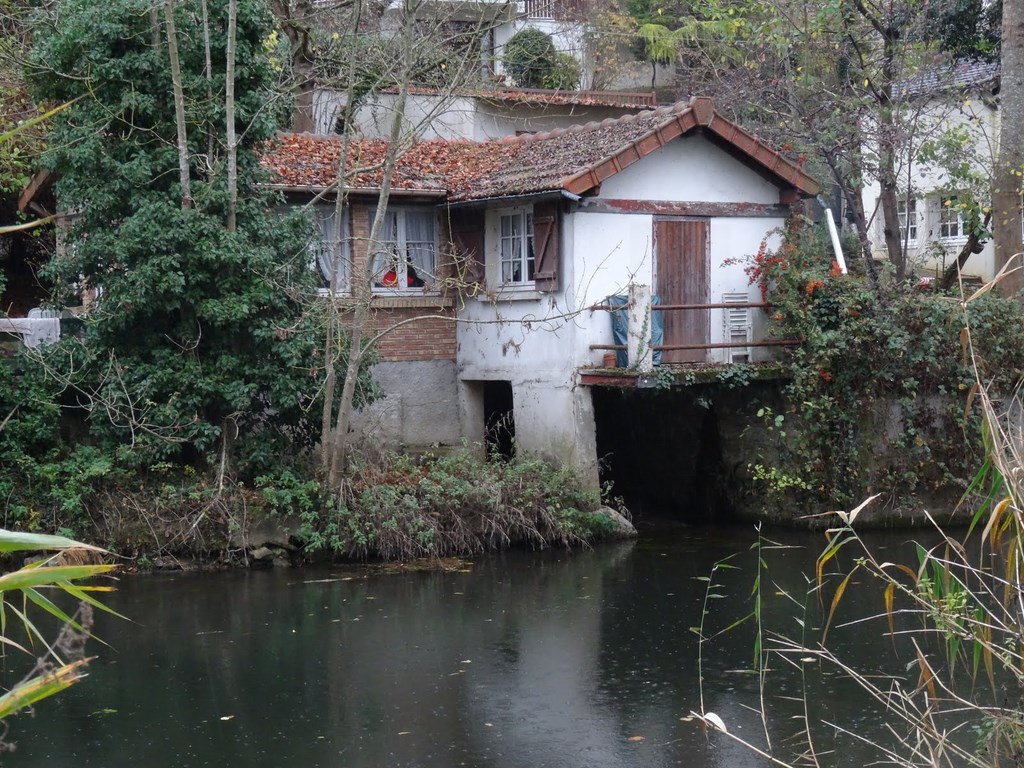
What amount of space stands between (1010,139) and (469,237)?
7579 millimetres

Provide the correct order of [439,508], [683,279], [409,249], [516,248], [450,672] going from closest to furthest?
[450,672], [439,508], [683,279], [516,248], [409,249]

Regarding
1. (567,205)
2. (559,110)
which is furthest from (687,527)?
(559,110)

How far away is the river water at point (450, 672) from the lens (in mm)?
8320

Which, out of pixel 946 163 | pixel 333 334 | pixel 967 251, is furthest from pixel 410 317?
pixel 946 163

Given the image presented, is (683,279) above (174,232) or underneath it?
underneath

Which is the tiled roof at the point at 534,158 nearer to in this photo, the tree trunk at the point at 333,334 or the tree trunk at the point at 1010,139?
the tree trunk at the point at 333,334

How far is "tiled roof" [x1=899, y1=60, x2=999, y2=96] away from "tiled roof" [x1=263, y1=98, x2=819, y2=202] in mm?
3678

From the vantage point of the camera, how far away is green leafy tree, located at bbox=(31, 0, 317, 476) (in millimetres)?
14461

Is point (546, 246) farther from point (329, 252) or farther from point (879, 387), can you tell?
point (879, 387)

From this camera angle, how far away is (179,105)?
571 inches

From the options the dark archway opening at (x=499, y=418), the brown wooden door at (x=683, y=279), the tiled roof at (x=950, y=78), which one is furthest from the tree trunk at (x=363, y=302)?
the tiled roof at (x=950, y=78)

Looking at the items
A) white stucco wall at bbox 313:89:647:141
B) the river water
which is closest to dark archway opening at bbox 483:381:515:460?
the river water

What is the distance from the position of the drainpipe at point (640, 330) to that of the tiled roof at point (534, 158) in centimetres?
154

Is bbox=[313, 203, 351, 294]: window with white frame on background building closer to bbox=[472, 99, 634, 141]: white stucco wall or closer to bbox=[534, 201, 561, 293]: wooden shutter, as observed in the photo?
bbox=[534, 201, 561, 293]: wooden shutter
